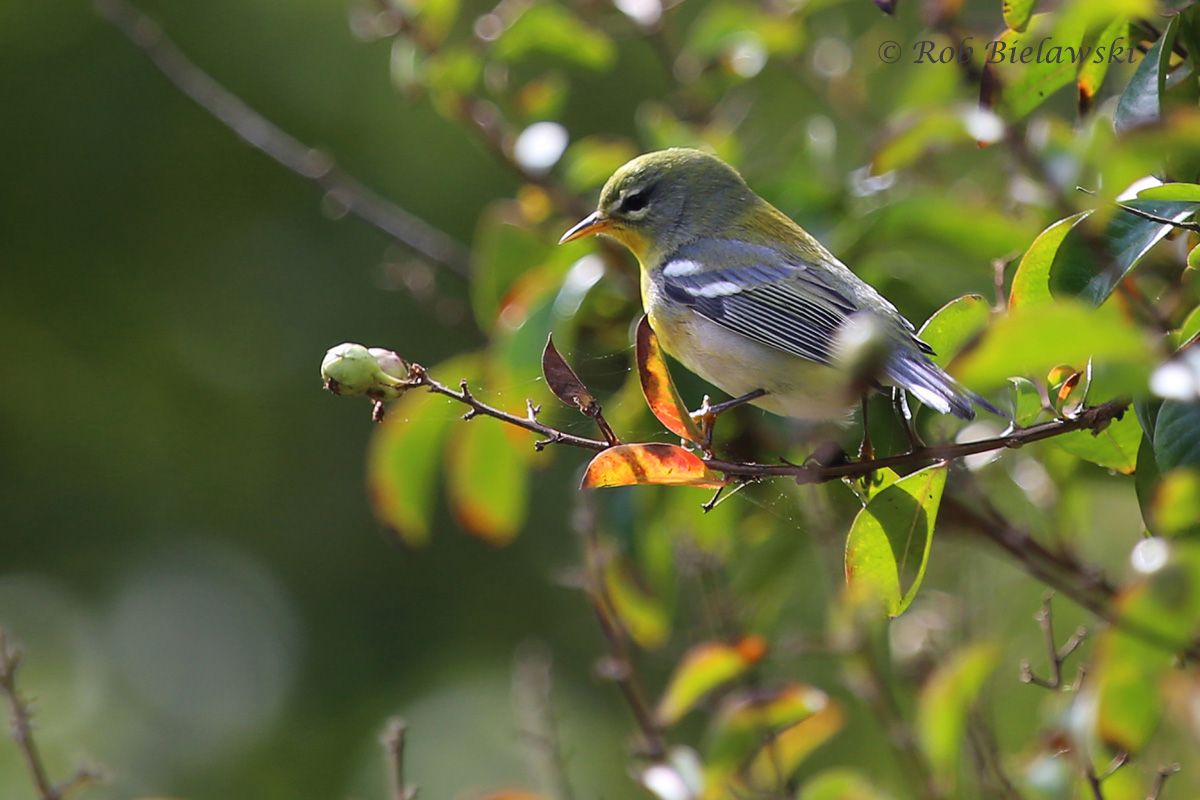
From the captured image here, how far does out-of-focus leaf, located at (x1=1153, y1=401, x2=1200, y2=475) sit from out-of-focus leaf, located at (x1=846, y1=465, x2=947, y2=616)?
0.24 m

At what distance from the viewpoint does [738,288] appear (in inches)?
94.2

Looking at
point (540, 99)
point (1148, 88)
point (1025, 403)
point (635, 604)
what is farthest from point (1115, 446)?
point (540, 99)

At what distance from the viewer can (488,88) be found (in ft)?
9.21

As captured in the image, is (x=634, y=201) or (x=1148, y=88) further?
(x=634, y=201)

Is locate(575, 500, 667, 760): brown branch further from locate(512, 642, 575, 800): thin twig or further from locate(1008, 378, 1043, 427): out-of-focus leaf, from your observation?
locate(1008, 378, 1043, 427): out-of-focus leaf

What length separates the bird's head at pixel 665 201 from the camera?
2510 mm

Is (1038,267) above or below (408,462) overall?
above

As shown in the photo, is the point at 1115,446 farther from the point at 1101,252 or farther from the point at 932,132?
the point at 932,132

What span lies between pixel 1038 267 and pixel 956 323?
12 centimetres

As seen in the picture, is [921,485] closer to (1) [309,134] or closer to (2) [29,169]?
(1) [309,134]

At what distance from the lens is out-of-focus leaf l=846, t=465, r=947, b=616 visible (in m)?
1.48

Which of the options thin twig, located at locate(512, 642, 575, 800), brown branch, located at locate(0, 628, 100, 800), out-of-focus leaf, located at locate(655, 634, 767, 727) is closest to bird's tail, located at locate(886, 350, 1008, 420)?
out-of-focus leaf, located at locate(655, 634, 767, 727)

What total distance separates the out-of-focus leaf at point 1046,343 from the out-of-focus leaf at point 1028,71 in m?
0.92

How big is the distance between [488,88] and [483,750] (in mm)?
3197
